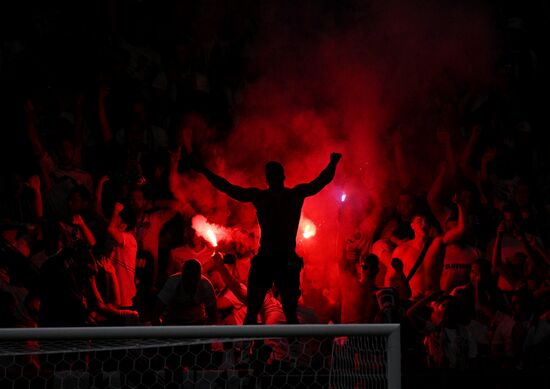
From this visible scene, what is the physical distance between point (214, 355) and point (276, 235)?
1727 mm

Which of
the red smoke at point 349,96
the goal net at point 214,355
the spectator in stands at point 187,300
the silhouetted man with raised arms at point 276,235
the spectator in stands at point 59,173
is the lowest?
the goal net at point 214,355

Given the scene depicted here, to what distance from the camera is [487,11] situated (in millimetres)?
11266

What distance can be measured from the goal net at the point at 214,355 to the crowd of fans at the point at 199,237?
3.95ft

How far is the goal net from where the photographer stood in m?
3.37

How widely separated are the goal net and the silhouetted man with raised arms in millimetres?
584

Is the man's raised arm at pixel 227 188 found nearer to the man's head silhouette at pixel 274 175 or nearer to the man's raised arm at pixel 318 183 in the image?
the man's head silhouette at pixel 274 175

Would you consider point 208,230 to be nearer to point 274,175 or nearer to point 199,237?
point 199,237

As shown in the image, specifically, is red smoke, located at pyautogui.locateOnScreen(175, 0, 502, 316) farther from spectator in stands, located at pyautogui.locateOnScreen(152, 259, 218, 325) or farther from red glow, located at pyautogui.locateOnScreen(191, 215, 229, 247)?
spectator in stands, located at pyautogui.locateOnScreen(152, 259, 218, 325)

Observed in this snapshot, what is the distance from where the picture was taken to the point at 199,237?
861 centimetres

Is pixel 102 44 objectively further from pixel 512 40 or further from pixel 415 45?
pixel 512 40

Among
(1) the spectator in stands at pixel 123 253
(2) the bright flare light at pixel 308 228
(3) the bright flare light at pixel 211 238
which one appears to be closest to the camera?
(1) the spectator in stands at pixel 123 253

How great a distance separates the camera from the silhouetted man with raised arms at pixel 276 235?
6.38m

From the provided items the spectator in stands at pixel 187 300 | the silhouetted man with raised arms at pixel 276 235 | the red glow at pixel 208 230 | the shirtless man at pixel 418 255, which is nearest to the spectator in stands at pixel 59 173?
the red glow at pixel 208 230

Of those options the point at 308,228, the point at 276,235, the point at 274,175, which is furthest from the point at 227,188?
the point at 308,228
